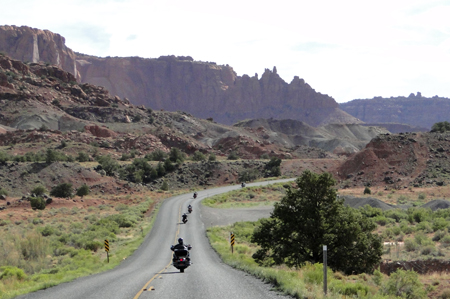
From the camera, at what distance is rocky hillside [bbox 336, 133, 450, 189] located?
70.7m

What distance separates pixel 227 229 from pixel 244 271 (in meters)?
22.2

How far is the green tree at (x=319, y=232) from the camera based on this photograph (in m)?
18.2

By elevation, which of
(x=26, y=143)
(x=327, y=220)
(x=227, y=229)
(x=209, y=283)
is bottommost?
(x=227, y=229)

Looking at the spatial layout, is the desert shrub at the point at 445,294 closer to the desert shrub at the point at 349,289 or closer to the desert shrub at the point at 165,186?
the desert shrub at the point at 349,289

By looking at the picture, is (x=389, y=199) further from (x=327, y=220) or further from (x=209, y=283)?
(x=209, y=283)

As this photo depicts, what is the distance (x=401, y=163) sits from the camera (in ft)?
250

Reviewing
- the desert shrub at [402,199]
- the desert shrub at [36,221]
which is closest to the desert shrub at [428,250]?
the desert shrub at [402,199]

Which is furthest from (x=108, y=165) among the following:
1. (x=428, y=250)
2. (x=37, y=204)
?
(x=428, y=250)

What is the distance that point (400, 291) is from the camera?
45.1 feet

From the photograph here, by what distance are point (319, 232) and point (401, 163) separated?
63.9 m

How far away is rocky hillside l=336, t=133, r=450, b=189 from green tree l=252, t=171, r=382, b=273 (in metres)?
53.2

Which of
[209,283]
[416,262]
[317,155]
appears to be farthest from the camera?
[317,155]

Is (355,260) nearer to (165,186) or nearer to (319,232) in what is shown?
(319,232)

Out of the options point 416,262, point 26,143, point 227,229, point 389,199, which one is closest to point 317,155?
point 389,199
